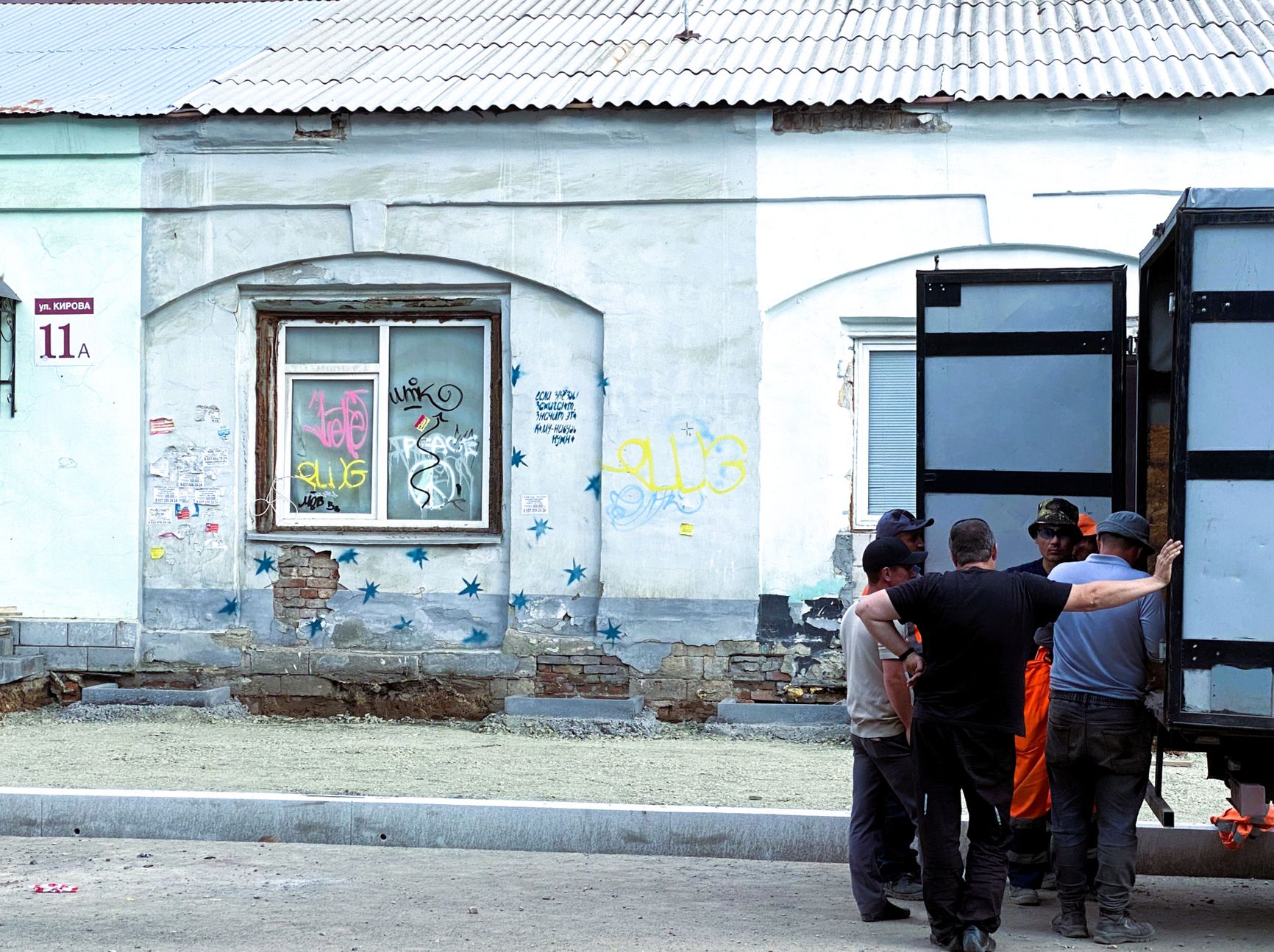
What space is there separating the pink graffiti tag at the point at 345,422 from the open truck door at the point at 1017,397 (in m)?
4.77

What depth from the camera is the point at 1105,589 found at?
4.92 meters

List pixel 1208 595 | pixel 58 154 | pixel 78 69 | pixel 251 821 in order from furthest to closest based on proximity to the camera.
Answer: pixel 78 69 < pixel 58 154 < pixel 251 821 < pixel 1208 595

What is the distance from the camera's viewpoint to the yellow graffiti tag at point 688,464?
9664 millimetres

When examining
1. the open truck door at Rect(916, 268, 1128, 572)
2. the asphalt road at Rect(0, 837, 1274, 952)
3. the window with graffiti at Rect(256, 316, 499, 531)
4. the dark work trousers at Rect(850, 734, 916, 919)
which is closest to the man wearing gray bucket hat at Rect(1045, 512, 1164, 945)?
the asphalt road at Rect(0, 837, 1274, 952)

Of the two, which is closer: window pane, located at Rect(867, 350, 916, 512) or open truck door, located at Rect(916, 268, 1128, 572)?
open truck door, located at Rect(916, 268, 1128, 572)

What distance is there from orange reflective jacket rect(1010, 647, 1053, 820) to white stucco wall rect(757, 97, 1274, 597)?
12.6 feet

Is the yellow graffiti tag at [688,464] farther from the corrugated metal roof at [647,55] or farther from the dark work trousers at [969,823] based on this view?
the dark work trousers at [969,823]

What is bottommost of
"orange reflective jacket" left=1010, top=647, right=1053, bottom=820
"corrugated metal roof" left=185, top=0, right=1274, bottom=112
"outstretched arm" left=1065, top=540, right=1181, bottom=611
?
"orange reflective jacket" left=1010, top=647, right=1053, bottom=820

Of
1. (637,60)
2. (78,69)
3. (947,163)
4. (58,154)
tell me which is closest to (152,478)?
(58,154)

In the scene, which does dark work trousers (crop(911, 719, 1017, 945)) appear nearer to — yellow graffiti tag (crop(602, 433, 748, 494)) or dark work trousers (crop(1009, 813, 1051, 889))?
dark work trousers (crop(1009, 813, 1051, 889))

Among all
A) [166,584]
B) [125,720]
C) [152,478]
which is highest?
[152,478]

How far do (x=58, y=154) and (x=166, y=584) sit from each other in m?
3.01

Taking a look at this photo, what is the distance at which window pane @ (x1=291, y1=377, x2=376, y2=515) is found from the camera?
1029 centimetres

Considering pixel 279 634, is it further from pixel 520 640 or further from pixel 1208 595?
pixel 1208 595
